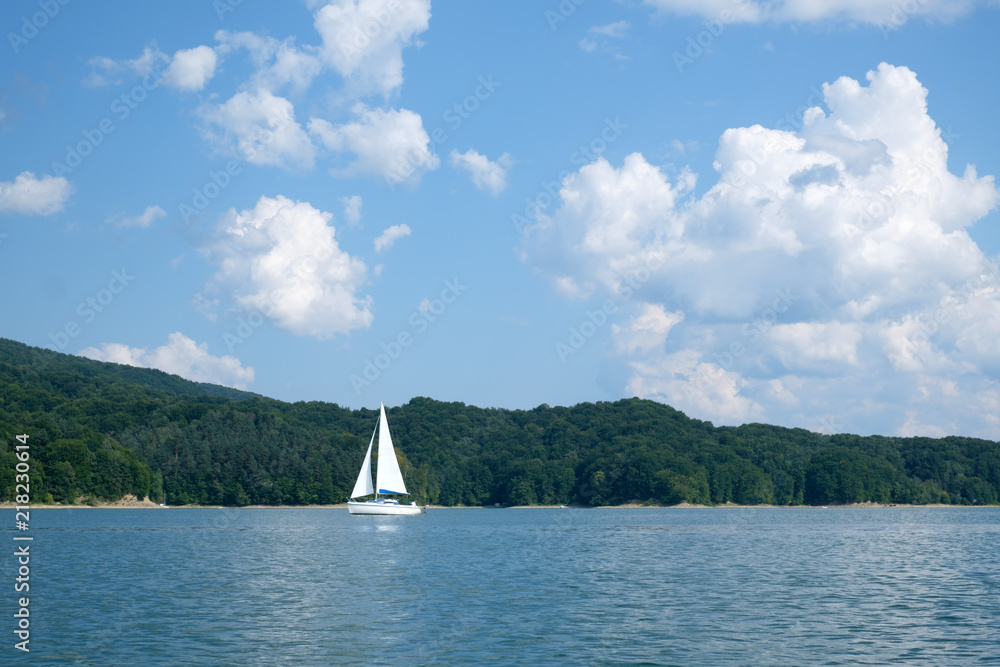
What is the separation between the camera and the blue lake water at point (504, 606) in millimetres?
Answer: 25000

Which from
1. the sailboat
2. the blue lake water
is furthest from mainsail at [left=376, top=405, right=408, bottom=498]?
the blue lake water

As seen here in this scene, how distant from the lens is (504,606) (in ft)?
111

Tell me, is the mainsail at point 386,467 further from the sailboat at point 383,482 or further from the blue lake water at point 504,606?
the blue lake water at point 504,606

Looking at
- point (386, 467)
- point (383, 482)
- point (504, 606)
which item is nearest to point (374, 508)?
point (383, 482)

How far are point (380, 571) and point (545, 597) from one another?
13.8 m

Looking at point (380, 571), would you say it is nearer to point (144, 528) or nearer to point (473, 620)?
point (473, 620)

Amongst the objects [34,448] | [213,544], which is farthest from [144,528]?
[34,448]

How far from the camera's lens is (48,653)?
79.6ft

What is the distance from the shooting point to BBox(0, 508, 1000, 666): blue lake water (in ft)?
82.0

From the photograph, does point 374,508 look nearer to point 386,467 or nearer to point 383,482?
point 383,482

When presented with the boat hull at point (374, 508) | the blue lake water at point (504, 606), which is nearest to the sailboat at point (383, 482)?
the boat hull at point (374, 508)

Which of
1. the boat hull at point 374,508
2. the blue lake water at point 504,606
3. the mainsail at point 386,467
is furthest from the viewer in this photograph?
the boat hull at point 374,508

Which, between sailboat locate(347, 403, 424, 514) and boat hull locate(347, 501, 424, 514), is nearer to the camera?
sailboat locate(347, 403, 424, 514)

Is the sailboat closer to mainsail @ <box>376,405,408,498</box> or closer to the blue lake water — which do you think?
mainsail @ <box>376,405,408,498</box>
